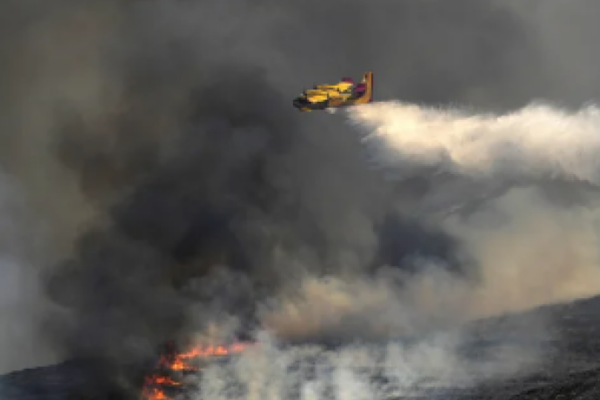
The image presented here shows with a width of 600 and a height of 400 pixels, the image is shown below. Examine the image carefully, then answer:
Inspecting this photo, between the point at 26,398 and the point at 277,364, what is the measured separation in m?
38.7

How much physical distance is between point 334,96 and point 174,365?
3538cm

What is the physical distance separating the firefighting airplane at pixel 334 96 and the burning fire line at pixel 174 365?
28093 millimetres

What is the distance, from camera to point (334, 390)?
207ft

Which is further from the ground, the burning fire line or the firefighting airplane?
the firefighting airplane

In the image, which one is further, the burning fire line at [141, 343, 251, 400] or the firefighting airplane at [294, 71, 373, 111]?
the firefighting airplane at [294, 71, 373, 111]

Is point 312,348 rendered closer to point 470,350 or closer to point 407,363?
point 407,363

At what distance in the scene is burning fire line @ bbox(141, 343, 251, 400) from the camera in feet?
237

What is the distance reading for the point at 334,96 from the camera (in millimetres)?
80688

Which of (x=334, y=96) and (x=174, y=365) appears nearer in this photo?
(x=174, y=365)

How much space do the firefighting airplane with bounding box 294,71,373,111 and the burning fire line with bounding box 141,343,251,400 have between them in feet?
92.2

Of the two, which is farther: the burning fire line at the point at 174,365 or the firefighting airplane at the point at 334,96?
the firefighting airplane at the point at 334,96

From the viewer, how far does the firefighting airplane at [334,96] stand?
8031 centimetres

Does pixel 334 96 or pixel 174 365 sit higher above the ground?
pixel 334 96

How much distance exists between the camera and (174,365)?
A: 7688cm
